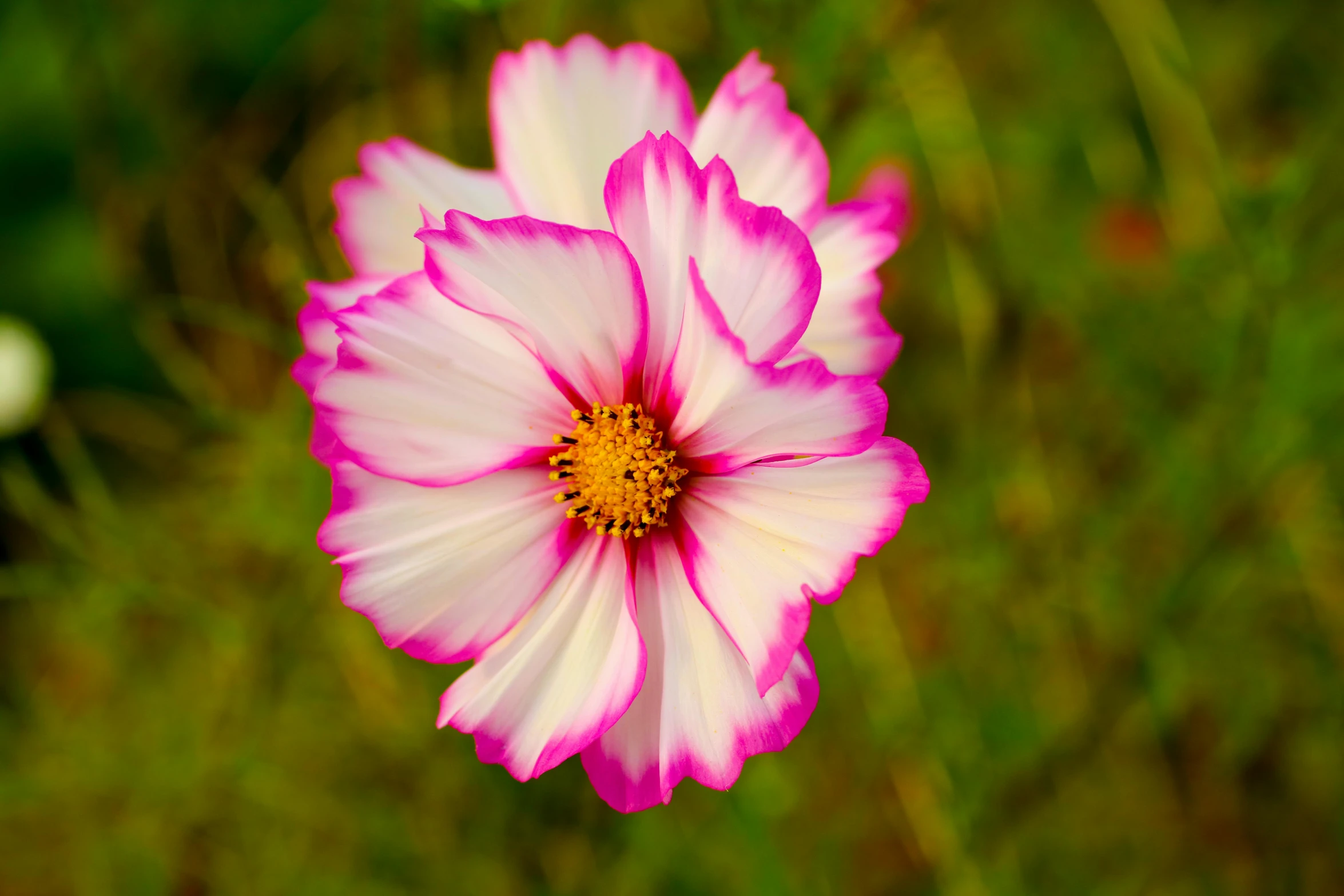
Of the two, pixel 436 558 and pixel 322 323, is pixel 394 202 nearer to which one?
pixel 322 323

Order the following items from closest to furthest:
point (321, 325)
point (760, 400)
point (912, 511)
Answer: point (760, 400), point (321, 325), point (912, 511)

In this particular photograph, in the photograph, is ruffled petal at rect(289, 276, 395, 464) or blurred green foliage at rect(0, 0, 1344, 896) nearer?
ruffled petal at rect(289, 276, 395, 464)

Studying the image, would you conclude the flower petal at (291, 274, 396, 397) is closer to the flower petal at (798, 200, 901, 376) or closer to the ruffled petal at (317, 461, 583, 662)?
the ruffled petal at (317, 461, 583, 662)

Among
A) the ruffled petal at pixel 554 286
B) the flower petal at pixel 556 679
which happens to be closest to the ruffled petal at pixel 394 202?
the ruffled petal at pixel 554 286

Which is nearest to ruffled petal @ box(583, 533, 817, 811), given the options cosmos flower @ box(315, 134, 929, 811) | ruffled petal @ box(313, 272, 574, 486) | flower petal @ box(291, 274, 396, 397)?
cosmos flower @ box(315, 134, 929, 811)

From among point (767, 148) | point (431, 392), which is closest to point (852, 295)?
point (767, 148)
